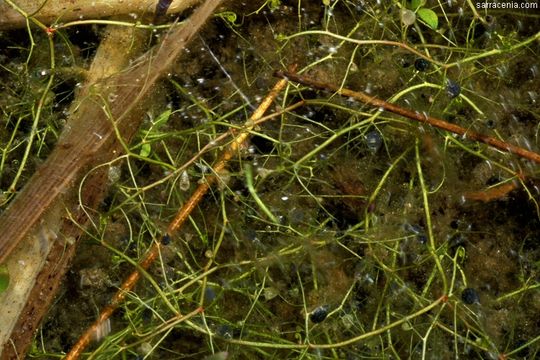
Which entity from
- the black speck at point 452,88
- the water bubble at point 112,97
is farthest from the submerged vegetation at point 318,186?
the water bubble at point 112,97

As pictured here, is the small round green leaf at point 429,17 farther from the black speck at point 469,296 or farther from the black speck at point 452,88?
the black speck at point 469,296

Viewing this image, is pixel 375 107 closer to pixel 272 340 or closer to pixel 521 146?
pixel 521 146

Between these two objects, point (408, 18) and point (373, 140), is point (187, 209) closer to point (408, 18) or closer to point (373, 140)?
point (373, 140)

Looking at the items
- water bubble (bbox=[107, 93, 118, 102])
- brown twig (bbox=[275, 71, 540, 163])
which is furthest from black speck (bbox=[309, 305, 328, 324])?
water bubble (bbox=[107, 93, 118, 102])

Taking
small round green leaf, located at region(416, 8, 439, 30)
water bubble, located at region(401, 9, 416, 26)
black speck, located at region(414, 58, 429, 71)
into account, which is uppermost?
water bubble, located at region(401, 9, 416, 26)

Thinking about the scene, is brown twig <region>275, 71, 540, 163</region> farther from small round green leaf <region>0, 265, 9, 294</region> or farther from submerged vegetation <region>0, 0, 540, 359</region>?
small round green leaf <region>0, 265, 9, 294</region>

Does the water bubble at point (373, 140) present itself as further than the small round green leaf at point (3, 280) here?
Yes

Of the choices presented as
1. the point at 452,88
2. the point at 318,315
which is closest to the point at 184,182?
the point at 318,315
